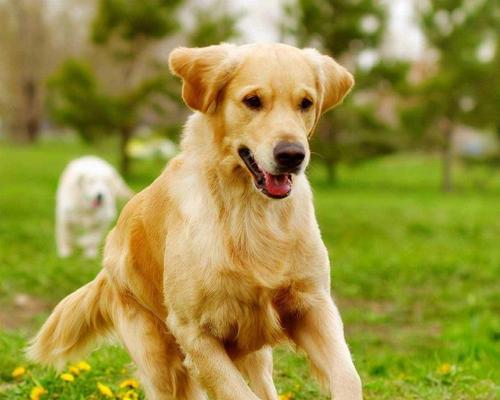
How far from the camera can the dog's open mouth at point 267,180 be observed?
3.33 meters

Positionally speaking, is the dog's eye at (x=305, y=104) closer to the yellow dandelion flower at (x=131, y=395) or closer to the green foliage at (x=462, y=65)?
the yellow dandelion flower at (x=131, y=395)

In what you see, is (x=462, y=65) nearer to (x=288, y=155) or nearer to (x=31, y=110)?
(x=288, y=155)

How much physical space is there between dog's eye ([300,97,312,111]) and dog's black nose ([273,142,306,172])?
0.25 m

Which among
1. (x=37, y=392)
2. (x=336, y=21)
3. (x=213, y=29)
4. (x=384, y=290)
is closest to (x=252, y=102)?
(x=37, y=392)

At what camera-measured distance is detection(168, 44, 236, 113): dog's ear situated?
3.41 metres

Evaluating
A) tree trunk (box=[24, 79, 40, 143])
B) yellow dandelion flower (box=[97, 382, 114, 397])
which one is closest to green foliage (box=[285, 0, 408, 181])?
yellow dandelion flower (box=[97, 382, 114, 397])

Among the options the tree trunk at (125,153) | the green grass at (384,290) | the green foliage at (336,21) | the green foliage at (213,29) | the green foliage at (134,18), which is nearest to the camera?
the green grass at (384,290)

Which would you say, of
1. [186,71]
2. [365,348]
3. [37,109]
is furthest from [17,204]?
[37,109]

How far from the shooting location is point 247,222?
11.4ft

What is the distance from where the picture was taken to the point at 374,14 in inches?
914

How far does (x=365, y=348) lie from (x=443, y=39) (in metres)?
19.1

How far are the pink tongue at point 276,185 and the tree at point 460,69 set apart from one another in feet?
70.4

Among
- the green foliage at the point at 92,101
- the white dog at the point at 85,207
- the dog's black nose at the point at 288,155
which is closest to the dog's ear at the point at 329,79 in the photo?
the dog's black nose at the point at 288,155

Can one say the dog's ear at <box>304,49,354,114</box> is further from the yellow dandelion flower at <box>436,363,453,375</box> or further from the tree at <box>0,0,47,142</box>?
the tree at <box>0,0,47,142</box>
